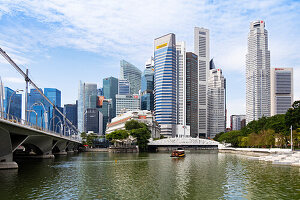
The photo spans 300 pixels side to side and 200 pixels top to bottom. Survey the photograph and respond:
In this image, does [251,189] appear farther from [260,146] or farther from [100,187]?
[260,146]

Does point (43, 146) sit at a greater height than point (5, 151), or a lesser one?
Result: lesser

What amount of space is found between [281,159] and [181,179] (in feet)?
141

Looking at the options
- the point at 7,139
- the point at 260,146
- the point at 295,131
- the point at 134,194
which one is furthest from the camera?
the point at 260,146

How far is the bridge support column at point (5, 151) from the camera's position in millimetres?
57344

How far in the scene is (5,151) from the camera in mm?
61812

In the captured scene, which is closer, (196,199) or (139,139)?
(196,199)

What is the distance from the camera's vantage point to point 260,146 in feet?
478

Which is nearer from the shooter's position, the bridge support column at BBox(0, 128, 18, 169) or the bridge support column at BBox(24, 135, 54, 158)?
the bridge support column at BBox(0, 128, 18, 169)

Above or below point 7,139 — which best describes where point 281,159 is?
below

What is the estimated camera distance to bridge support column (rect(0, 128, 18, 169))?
5734cm

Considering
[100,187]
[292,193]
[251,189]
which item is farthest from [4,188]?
[292,193]

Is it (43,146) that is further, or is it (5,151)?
(43,146)

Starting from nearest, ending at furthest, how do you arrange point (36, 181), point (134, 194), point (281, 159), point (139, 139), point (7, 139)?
point (134, 194) < point (36, 181) < point (7, 139) < point (281, 159) < point (139, 139)

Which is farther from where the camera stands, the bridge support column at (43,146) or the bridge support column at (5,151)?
the bridge support column at (43,146)
